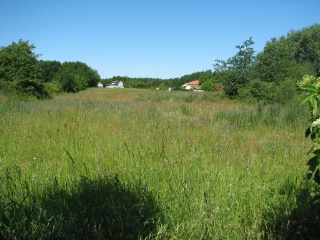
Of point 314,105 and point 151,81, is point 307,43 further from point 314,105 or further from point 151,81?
point 151,81

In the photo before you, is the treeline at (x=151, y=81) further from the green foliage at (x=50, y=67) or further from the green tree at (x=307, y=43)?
the green tree at (x=307, y=43)

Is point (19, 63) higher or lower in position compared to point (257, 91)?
higher

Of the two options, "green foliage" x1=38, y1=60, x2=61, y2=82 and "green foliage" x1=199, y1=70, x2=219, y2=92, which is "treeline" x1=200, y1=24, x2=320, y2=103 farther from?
"green foliage" x1=38, y1=60, x2=61, y2=82

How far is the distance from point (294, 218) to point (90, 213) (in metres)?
2.00

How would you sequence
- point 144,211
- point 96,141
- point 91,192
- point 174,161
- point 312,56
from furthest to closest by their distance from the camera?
point 312,56 → point 96,141 → point 174,161 → point 91,192 → point 144,211

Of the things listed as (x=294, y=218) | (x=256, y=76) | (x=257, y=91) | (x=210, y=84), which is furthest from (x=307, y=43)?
(x=294, y=218)

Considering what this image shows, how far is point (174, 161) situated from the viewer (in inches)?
140

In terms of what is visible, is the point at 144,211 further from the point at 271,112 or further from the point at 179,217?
the point at 271,112

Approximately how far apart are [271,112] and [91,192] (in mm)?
8111

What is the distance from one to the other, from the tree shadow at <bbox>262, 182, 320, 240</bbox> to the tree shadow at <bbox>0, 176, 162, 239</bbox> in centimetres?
107

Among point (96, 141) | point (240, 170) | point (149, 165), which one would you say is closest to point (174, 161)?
point (149, 165)

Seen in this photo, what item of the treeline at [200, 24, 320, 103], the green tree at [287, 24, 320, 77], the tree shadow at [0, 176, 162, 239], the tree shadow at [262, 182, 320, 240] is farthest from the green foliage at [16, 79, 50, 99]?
the green tree at [287, 24, 320, 77]

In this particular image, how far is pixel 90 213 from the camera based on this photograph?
2320 millimetres

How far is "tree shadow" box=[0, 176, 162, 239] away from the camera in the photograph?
204cm
